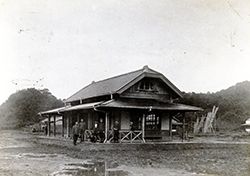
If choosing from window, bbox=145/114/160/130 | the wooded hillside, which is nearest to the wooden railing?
window, bbox=145/114/160/130

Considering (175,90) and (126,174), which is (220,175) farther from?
(175,90)

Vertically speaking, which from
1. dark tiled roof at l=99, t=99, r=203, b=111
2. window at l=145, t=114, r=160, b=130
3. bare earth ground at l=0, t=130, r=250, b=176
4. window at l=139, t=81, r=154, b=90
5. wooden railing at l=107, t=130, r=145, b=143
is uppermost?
window at l=139, t=81, r=154, b=90

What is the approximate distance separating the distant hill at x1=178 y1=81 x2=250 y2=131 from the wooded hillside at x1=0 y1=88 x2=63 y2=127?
2845 cm

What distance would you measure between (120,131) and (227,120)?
67.6 ft

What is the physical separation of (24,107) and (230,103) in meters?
35.5

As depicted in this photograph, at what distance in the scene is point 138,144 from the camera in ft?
51.3

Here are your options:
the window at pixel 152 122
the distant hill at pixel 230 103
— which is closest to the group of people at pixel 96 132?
the window at pixel 152 122

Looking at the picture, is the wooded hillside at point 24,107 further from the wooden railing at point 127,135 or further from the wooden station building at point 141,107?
the wooden railing at point 127,135

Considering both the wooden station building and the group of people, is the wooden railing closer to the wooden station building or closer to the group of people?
the wooden station building

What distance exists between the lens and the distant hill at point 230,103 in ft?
103

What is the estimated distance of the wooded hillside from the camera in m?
46.3

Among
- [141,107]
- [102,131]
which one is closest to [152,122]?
[141,107]

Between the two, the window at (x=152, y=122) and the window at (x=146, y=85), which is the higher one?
the window at (x=146, y=85)

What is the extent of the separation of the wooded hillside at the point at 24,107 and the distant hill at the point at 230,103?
28.4m
